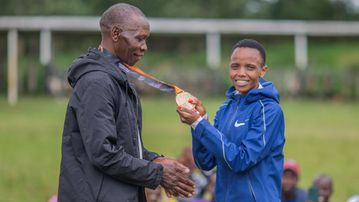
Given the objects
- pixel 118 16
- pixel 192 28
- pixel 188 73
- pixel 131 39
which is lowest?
pixel 131 39

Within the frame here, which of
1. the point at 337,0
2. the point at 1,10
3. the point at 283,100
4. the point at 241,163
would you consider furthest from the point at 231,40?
the point at 241,163

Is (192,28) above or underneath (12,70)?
above

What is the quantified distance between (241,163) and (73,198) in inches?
38.7

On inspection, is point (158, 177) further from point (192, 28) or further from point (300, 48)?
point (300, 48)

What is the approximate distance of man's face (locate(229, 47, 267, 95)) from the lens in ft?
16.2

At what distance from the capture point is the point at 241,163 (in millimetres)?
4777

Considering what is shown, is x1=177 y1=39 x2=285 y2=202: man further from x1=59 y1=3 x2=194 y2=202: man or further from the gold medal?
x1=59 y1=3 x2=194 y2=202: man

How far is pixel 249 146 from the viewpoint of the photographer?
4.79 meters

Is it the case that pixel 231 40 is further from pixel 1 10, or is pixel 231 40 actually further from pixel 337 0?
pixel 337 0

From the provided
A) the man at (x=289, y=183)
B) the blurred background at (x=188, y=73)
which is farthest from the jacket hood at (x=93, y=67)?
the blurred background at (x=188, y=73)

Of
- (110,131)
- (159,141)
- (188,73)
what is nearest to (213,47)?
(188,73)

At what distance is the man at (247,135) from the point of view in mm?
4785

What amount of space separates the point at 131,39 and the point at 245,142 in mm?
889

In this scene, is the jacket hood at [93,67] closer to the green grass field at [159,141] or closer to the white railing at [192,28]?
the green grass field at [159,141]
